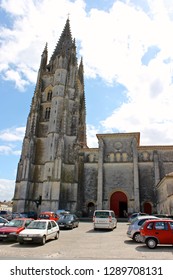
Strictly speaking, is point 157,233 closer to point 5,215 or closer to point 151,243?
point 151,243

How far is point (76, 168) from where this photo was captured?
109 ft

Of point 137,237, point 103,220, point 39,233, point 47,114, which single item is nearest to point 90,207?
point 103,220

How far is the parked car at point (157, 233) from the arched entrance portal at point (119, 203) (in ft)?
76.2

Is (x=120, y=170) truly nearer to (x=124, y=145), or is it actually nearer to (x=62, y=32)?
(x=124, y=145)

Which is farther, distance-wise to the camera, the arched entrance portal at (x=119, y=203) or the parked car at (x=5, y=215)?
the arched entrance portal at (x=119, y=203)

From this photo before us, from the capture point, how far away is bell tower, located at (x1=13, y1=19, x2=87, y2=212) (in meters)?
31.9

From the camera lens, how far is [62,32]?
47.4m

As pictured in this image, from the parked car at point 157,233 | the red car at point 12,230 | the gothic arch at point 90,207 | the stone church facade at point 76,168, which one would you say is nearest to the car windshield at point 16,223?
the red car at point 12,230

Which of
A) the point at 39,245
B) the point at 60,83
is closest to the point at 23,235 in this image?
the point at 39,245

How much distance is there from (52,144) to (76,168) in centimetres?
533

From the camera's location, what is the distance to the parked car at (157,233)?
384 inches

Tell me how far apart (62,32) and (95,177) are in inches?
1284

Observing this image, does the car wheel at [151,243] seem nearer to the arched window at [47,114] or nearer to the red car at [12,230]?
the red car at [12,230]

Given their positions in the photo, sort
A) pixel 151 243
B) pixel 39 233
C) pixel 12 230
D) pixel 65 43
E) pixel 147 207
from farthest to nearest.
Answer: pixel 65 43
pixel 147 207
pixel 12 230
pixel 39 233
pixel 151 243
